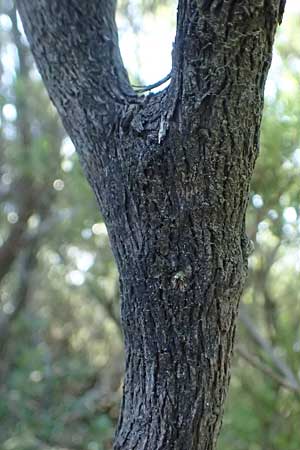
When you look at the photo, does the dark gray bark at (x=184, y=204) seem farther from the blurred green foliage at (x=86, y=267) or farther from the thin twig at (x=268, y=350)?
the thin twig at (x=268, y=350)

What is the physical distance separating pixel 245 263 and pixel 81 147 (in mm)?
469

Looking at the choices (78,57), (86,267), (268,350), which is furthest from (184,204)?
(86,267)

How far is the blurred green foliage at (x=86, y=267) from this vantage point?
2842mm

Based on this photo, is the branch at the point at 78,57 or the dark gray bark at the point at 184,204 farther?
the branch at the point at 78,57

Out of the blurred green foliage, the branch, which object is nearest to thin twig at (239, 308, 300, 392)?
the blurred green foliage

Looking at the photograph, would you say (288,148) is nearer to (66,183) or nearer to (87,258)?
(66,183)

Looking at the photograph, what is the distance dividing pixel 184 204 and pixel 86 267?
3212 mm

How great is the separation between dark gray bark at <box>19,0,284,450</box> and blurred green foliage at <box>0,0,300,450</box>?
1370mm

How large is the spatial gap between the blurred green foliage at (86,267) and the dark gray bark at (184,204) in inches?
53.9

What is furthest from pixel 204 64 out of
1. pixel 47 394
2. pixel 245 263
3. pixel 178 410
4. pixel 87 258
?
pixel 47 394

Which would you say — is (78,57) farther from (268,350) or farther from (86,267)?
(86,267)

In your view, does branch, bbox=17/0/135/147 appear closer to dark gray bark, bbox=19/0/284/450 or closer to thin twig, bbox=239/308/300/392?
dark gray bark, bbox=19/0/284/450

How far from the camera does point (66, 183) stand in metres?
3.73

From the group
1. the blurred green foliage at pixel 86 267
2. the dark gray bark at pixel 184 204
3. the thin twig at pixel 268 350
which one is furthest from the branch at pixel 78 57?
the thin twig at pixel 268 350
